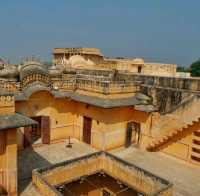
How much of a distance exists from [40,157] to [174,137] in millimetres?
8377

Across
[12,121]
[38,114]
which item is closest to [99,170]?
[38,114]

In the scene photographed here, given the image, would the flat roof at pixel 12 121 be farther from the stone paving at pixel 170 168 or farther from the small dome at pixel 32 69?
the stone paving at pixel 170 168

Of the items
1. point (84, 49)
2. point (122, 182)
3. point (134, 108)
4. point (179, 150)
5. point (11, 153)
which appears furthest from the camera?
point (84, 49)

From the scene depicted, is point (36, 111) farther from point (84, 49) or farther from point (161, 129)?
point (84, 49)

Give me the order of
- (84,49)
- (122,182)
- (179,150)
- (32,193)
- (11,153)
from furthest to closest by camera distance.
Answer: (84,49) < (179,150) < (122,182) < (32,193) < (11,153)

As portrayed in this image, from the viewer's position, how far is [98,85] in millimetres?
15469

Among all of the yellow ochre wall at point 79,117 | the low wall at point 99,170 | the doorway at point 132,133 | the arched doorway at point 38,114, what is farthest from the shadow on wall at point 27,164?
the doorway at point 132,133

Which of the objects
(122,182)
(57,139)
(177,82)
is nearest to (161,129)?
(177,82)

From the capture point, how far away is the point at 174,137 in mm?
15008

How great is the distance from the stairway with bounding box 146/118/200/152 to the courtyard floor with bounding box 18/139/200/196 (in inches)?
20.5

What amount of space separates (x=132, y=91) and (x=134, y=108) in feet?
4.02

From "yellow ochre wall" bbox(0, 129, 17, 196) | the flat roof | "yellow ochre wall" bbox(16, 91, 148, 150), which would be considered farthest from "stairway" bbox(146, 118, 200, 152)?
"yellow ochre wall" bbox(0, 129, 17, 196)

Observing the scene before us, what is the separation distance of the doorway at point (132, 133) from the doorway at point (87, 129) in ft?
→ 8.80

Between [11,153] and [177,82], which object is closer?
[11,153]
